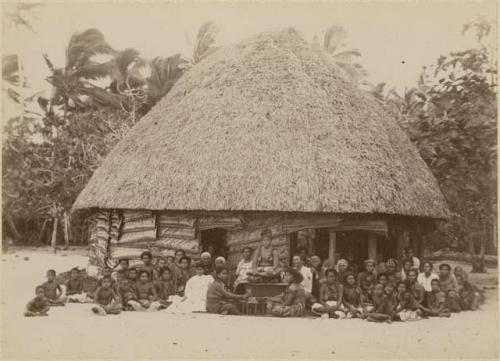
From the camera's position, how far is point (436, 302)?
33.1ft

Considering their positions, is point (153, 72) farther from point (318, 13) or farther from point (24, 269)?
point (318, 13)

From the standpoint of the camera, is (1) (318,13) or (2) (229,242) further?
(2) (229,242)

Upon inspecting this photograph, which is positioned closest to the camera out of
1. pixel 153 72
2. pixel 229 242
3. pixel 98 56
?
pixel 229 242

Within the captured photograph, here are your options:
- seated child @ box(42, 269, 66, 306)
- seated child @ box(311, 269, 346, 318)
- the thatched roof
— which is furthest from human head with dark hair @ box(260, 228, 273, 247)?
seated child @ box(42, 269, 66, 306)

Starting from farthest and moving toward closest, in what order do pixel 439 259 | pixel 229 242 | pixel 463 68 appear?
pixel 439 259
pixel 463 68
pixel 229 242

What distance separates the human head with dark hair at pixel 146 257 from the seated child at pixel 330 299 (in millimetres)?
3009

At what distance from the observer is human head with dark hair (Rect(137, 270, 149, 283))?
33.8 ft

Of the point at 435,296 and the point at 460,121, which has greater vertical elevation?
the point at 460,121

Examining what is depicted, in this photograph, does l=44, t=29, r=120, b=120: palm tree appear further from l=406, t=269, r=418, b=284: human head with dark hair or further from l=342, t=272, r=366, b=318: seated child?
l=406, t=269, r=418, b=284: human head with dark hair

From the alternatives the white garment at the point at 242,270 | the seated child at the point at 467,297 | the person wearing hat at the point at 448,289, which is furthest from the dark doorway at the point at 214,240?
the seated child at the point at 467,297

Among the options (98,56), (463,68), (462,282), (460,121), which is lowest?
(462,282)

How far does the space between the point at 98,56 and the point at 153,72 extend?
4312 mm

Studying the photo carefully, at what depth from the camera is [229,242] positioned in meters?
11.5

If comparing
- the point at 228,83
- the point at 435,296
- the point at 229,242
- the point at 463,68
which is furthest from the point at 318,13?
the point at 435,296
